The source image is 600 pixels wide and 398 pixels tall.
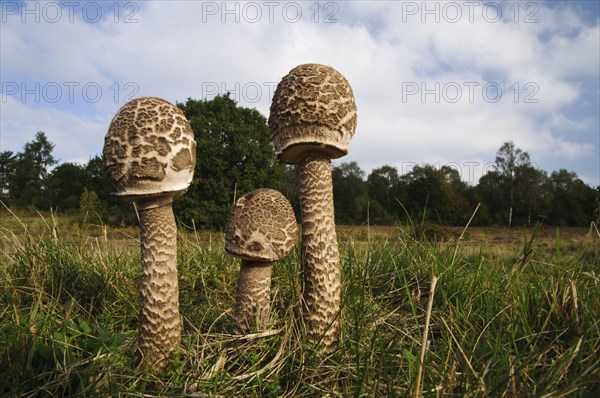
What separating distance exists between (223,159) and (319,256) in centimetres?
2217

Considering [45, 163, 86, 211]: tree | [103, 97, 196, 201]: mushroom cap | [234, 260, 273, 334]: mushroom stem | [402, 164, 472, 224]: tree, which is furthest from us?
[45, 163, 86, 211]: tree

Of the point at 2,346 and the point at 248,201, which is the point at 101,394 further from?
the point at 248,201

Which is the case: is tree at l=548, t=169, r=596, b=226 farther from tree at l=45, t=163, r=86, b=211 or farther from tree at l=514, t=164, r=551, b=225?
tree at l=45, t=163, r=86, b=211

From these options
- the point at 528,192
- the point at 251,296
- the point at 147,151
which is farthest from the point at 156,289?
the point at 528,192

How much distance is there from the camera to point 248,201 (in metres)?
3.50

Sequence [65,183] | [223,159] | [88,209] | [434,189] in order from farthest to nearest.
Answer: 1. [65,183]
2. [434,189]
3. [223,159]
4. [88,209]

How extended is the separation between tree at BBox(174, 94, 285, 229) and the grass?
17.3 meters

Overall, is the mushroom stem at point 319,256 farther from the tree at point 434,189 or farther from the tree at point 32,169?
the tree at point 32,169

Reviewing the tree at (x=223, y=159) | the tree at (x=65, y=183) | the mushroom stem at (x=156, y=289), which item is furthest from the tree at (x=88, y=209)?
the tree at (x=65, y=183)

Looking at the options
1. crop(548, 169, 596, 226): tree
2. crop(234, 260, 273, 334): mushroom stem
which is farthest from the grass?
crop(548, 169, 596, 226): tree

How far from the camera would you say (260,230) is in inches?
130

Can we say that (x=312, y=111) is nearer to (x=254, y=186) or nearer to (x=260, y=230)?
(x=260, y=230)

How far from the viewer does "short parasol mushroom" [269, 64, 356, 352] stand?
10.5 ft

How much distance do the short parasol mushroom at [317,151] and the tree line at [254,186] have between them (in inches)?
111
